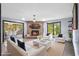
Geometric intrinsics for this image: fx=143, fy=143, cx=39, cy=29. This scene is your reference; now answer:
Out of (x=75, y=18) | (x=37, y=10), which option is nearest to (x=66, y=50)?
(x=75, y=18)

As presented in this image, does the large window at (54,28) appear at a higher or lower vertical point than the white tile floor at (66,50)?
higher

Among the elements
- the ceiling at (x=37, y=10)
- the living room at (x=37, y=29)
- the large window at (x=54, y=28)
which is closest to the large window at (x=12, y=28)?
the living room at (x=37, y=29)

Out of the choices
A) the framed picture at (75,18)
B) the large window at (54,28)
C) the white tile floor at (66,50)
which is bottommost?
the white tile floor at (66,50)

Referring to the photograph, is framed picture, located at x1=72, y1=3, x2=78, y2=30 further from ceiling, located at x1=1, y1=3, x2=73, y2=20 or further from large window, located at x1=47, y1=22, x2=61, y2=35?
large window, located at x1=47, y1=22, x2=61, y2=35

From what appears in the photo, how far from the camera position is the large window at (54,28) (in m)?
2.41

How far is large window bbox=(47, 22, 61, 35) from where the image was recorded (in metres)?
2.41

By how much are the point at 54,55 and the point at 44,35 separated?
376 mm

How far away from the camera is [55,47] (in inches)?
94.8

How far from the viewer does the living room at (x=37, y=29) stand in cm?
238

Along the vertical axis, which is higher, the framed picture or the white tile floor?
the framed picture

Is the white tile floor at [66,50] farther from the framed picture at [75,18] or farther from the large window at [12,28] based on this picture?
the framed picture at [75,18]

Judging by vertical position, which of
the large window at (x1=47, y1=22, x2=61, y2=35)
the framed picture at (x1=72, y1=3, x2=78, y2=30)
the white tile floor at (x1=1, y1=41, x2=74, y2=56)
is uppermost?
the framed picture at (x1=72, y1=3, x2=78, y2=30)

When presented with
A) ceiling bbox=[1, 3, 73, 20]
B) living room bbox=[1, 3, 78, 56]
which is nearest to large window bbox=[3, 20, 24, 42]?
living room bbox=[1, 3, 78, 56]

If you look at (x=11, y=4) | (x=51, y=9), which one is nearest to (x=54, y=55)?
(x=51, y=9)
